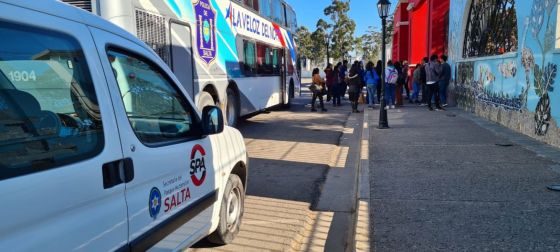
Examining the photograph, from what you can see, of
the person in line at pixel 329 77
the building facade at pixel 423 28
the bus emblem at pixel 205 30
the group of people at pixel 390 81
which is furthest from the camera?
the building facade at pixel 423 28

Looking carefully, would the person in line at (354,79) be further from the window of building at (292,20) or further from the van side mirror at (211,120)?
the van side mirror at (211,120)

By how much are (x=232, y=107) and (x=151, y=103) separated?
7.65 metres

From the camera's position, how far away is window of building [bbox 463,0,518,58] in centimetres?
1019

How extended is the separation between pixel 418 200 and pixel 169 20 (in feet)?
16.3

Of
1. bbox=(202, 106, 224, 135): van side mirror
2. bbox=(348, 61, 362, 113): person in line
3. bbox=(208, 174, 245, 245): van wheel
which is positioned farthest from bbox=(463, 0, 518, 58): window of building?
bbox=(202, 106, 224, 135): van side mirror

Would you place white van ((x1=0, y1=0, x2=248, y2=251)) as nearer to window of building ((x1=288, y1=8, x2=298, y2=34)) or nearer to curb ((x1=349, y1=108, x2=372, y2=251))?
curb ((x1=349, y1=108, x2=372, y2=251))

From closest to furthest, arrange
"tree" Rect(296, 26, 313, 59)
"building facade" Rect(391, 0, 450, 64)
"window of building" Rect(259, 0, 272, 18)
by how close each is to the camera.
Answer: "window of building" Rect(259, 0, 272, 18) < "building facade" Rect(391, 0, 450, 64) < "tree" Rect(296, 26, 313, 59)

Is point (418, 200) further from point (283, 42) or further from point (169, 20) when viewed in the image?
point (283, 42)

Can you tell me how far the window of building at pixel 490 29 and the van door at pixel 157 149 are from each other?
28.6 feet

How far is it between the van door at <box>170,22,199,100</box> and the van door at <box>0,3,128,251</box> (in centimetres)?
549

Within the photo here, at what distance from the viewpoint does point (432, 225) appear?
4.11 m

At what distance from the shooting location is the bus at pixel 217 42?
6.91m

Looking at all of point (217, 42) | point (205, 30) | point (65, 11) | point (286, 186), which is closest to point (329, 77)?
point (217, 42)

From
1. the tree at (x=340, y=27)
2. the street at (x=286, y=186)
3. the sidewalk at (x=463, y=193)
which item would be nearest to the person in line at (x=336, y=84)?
the street at (x=286, y=186)
